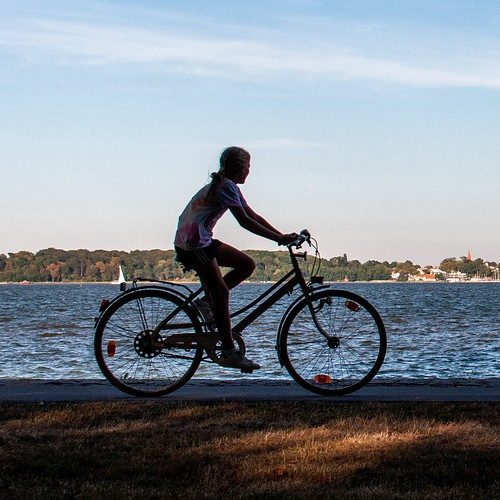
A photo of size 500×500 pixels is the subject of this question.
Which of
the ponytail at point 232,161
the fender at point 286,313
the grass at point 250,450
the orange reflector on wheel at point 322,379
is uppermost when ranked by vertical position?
the ponytail at point 232,161

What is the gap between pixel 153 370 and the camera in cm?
871

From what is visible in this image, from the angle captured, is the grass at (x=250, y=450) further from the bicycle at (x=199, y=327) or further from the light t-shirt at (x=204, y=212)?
the light t-shirt at (x=204, y=212)

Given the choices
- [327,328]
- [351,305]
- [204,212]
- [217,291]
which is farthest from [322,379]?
[204,212]

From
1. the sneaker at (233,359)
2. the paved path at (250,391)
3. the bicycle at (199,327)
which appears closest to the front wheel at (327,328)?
the bicycle at (199,327)

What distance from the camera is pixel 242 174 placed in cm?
773

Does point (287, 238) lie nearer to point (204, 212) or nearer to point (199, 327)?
point (204, 212)

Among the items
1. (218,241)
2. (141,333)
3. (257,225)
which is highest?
(257,225)

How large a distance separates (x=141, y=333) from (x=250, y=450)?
235 cm

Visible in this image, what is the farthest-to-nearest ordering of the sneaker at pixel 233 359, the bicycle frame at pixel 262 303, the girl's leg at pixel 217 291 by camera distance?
the bicycle frame at pixel 262 303
the sneaker at pixel 233 359
the girl's leg at pixel 217 291

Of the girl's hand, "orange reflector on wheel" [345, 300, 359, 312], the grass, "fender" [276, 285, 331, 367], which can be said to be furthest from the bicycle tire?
"orange reflector on wheel" [345, 300, 359, 312]

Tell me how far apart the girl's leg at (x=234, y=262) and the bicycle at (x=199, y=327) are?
29cm

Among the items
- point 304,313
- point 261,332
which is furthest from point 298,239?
point 261,332

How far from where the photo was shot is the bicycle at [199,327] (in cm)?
791

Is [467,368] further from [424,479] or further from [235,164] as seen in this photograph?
[424,479]
